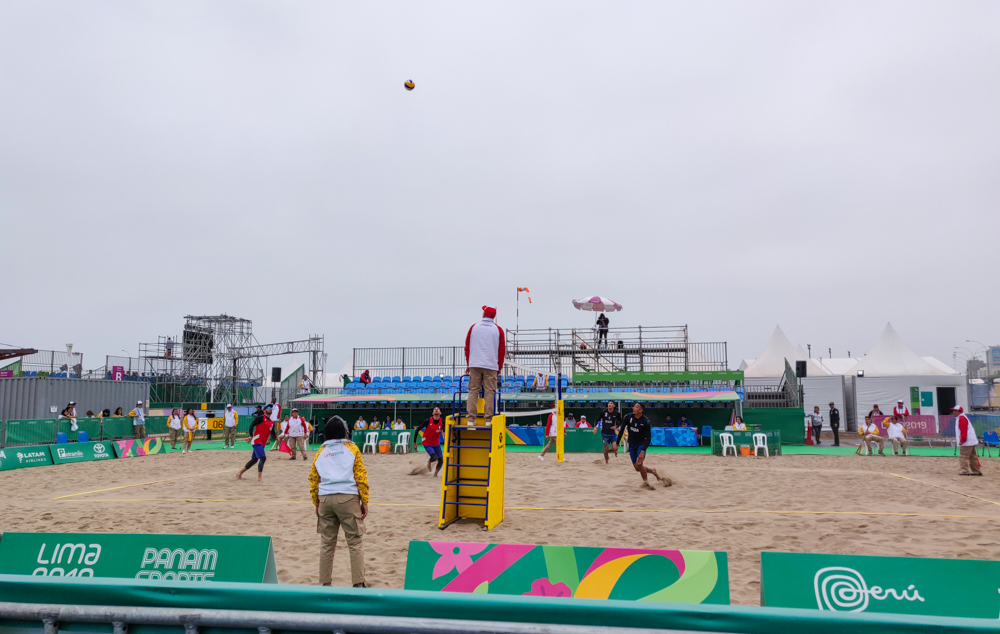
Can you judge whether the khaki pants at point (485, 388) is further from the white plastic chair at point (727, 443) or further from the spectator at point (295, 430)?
the white plastic chair at point (727, 443)

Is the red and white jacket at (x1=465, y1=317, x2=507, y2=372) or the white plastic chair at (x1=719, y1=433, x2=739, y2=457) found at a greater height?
the red and white jacket at (x1=465, y1=317, x2=507, y2=372)

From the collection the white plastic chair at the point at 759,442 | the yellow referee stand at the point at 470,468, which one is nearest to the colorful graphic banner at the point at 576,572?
the yellow referee stand at the point at 470,468

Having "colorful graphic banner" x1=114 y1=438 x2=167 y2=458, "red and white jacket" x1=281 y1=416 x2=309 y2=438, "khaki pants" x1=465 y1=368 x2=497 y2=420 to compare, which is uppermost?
"khaki pants" x1=465 y1=368 x2=497 y2=420

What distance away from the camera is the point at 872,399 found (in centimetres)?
2989

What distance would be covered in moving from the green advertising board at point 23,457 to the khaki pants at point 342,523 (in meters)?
16.8

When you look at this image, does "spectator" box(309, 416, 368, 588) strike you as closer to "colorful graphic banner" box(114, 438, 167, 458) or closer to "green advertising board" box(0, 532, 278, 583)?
"green advertising board" box(0, 532, 278, 583)

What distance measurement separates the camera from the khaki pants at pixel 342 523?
5605mm

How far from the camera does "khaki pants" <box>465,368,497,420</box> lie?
902 centimetres

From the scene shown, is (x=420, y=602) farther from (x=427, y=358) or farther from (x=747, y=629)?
(x=427, y=358)

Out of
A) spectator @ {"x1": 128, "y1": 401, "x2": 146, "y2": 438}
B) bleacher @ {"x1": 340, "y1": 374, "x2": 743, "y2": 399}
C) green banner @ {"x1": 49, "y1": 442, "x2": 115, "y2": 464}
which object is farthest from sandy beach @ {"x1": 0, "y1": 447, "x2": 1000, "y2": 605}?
bleacher @ {"x1": 340, "y1": 374, "x2": 743, "y2": 399}

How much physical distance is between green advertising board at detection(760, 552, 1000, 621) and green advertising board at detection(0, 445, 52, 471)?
67.3 ft

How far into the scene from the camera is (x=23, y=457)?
1764cm

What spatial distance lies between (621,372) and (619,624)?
94.1 ft

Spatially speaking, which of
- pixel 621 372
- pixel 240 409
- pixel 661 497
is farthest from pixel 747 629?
pixel 240 409
